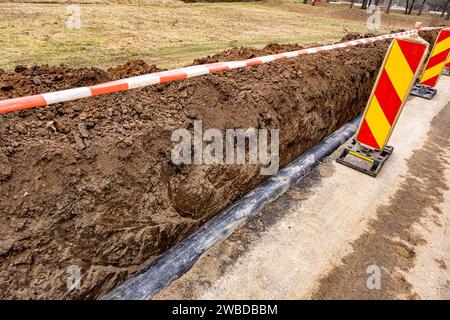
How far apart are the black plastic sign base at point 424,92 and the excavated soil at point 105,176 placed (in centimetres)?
619

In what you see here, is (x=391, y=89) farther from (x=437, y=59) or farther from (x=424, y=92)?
(x=437, y=59)

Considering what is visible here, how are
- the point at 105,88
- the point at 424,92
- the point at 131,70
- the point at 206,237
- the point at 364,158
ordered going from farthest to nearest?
the point at 424,92 → the point at 364,158 → the point at 131,70 → the point at 206,237 → the point at 105,88

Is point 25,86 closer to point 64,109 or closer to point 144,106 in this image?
point 64,109

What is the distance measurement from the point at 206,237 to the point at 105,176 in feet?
3.58

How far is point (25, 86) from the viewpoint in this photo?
271 centimetres

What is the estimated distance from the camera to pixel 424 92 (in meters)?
8.20

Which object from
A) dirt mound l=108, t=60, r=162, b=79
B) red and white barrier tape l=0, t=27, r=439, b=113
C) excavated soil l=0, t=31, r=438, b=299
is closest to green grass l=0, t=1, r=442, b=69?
dirt mound l=108, t=60, r=162, b=79

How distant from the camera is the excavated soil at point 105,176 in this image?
6.08ft

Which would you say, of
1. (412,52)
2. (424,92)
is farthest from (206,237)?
(424,92)

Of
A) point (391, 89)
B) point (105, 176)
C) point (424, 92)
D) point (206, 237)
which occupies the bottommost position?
point (424, 92)

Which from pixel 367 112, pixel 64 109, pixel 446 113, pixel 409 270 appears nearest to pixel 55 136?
pixel 64 109

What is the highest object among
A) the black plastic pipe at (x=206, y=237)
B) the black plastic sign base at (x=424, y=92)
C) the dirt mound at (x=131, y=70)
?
the dirt mound at (x=131, y=70)

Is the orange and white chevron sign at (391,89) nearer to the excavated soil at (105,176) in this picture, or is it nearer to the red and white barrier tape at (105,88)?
the excavated soil at (105,176)

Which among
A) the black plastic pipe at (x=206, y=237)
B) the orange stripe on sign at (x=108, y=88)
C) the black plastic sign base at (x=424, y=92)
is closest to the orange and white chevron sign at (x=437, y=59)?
the black plastic sign base at (x=424, y=92)
